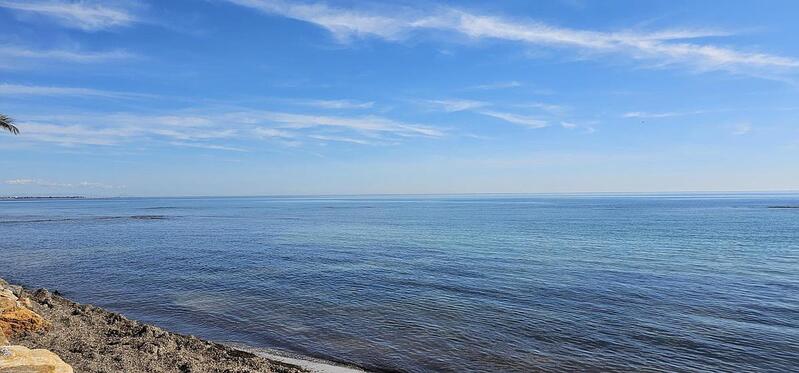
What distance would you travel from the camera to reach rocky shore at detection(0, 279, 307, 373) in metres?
12.7

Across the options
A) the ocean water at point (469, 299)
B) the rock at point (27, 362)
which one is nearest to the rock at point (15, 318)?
the ocean water at point (469, 299)

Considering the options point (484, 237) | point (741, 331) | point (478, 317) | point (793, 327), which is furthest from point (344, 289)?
point (484, 237)

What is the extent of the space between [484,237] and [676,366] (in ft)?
135

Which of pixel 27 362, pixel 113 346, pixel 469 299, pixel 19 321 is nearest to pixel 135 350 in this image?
pixel 113 346

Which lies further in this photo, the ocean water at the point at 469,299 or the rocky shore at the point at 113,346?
the ocean water at the point at 469,299

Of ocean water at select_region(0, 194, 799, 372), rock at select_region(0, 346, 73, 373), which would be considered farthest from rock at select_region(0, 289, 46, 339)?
rock at select_region(0, 346, 73, 373)

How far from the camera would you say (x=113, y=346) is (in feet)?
46.2

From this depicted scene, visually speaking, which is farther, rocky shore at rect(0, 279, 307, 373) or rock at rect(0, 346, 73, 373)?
rocky shore at rect(0, 279, 307, 373)

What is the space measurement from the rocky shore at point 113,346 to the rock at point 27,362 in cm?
196

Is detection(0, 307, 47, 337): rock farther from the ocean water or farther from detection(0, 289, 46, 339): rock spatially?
the ocean water

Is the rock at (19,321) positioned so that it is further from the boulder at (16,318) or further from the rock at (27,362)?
the rock at (27,362)

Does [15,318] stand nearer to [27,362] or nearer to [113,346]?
[113,346]

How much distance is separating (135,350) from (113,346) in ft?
2.51

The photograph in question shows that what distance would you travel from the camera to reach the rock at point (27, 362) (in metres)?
9.12
